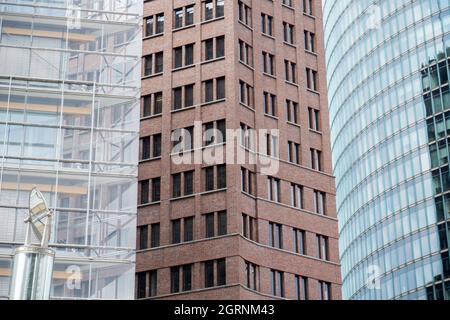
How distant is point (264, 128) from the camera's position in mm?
61750

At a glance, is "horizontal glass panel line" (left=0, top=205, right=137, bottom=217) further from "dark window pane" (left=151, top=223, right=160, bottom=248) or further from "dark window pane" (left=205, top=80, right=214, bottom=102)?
"dark window pane" (left=205, top=80, right=214, bottom=102)

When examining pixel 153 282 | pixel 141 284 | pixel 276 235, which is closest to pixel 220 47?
Result: pixel 276 235

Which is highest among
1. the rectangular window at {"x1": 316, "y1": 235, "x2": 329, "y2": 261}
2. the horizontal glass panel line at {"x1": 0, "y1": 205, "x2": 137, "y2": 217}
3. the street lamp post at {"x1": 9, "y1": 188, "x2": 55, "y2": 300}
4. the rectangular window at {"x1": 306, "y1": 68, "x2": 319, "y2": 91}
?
the rectangular window at {"x1": 306, "y1": 68, "x2": 319, "y2": 91}

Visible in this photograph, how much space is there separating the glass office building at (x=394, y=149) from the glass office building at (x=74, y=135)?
51808 millimetres

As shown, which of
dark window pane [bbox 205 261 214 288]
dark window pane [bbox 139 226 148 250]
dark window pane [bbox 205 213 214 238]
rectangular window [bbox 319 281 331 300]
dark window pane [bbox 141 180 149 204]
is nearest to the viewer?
dark window pane [bbox 205 261 214 288]

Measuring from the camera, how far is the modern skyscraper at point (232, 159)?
5641 cm

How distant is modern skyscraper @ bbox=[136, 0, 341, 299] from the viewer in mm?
56406

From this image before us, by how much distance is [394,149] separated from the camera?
9700 cm

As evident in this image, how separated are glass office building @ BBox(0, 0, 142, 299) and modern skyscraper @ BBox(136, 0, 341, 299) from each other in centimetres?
1394

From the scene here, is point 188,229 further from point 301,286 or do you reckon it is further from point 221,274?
point 301,286

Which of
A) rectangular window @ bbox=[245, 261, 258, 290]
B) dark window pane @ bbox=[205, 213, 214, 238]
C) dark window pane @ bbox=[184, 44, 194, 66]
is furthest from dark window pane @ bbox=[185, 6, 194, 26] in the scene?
rectangular window @ bbox=[245, 261, 258, 290]

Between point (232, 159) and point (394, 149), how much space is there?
42.8 m
